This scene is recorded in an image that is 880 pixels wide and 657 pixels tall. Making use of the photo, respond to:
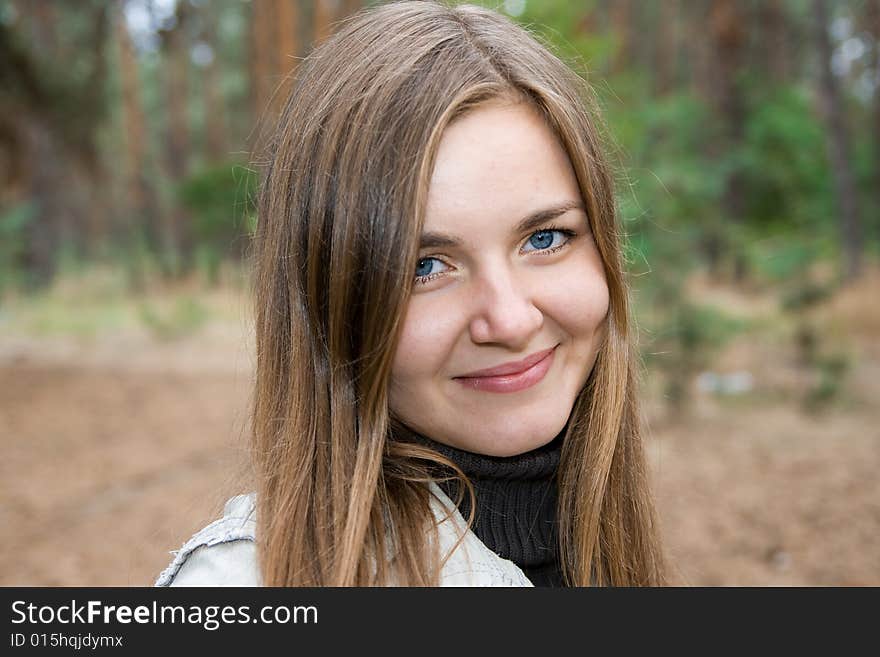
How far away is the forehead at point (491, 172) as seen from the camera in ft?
4.09

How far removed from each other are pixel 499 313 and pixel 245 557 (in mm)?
519

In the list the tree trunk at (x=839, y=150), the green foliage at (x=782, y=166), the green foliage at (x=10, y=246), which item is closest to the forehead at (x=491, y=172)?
the tree trunk at (x=839, y=150)

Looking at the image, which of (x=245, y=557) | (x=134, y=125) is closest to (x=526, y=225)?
(x=245, y=557)

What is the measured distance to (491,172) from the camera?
1271 millimetres

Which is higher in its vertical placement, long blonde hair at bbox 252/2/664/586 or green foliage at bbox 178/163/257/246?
green foliage at bbox 178/163/257/246

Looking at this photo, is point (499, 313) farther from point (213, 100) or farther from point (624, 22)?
point (213, 100)

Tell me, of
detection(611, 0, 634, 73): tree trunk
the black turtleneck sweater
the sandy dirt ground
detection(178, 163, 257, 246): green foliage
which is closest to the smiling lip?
the black turtleneck sweater

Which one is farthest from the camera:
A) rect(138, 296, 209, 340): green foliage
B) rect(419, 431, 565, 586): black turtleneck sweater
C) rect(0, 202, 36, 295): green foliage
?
rect(0, 202, 36, 295): green foliage

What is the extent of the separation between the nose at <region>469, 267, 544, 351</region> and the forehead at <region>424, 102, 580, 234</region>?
88 millimetres

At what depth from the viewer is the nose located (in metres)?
1.26

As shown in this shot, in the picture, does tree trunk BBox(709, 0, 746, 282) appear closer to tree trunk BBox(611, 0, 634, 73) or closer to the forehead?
tree trunk BBox(611, 0, 634, 73)

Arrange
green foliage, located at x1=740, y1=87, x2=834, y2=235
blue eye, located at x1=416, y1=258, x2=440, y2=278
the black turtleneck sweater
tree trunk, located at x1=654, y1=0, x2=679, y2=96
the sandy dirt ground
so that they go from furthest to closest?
tree trunk, located at x1=654, y1=0, x2=679, y2=96
green foliage, located at x1=740, y1=87, x2=834, y2=235
the sandy dirt ground
the black turtleneck sweater
blue eye, located at x1=416, y1=258, x2=440, y2=278

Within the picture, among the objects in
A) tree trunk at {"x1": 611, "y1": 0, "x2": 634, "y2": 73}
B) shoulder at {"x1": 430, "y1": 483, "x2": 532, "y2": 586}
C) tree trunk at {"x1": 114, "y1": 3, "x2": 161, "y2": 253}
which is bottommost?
shoulder at {"x1": 430, "y1": 483, "x2": 532, "y2": 586}

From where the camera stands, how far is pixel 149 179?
17.4 metres
